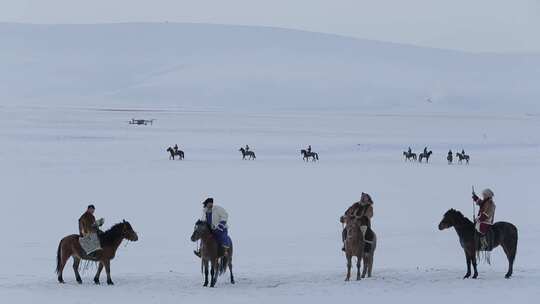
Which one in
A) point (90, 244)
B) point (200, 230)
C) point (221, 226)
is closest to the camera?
point (200, 230)

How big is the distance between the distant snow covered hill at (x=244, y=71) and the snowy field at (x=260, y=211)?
5680 cm

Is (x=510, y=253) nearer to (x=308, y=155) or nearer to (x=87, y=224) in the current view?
(x=87, y=224)

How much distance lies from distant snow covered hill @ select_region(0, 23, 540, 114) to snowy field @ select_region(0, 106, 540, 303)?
56805mm

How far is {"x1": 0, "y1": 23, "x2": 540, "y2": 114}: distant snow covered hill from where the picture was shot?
4102 inches

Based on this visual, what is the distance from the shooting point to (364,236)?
493 inches

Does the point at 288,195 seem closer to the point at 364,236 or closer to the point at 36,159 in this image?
the point at 364,236

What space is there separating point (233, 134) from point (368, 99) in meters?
55.8

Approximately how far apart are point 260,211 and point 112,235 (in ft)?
27.4

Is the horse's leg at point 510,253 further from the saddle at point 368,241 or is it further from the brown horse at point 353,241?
the brown horse at point 353,241

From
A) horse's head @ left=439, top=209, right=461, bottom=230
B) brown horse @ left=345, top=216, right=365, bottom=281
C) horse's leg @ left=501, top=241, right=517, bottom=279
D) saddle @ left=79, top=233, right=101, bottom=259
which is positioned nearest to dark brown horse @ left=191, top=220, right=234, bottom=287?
saddle @ left=79, top=233, right=101, bottom=259

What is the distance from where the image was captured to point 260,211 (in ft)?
67.2

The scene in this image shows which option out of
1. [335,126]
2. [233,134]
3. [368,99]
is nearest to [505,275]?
[233,134]

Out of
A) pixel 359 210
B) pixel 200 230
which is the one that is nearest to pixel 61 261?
pixel 200 230

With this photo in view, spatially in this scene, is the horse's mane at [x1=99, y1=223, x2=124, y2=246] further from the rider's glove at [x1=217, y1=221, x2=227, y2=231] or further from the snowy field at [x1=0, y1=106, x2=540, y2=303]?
the rider's glove at [x1=217, y1=221, x2=227, y2=231]
